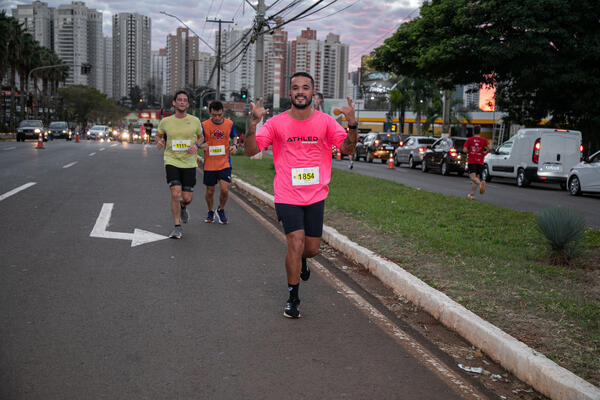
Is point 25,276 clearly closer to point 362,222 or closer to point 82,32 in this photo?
point 362,222

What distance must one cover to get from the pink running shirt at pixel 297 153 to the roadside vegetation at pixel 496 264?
5.45 feet

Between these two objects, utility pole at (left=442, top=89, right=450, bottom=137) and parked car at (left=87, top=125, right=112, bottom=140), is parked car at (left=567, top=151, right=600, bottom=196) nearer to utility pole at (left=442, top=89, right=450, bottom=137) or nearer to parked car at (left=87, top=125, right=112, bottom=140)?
utility pole at (left=442, top=89, right=450, bottom=137)

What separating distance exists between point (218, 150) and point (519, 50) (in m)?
17.5

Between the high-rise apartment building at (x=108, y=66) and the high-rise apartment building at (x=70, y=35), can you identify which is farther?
the high-rise apartment building at (x=108, y=66)

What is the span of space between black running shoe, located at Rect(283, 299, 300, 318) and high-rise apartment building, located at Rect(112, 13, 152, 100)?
152 m

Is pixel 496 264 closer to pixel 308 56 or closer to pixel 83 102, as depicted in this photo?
pixel 83 102

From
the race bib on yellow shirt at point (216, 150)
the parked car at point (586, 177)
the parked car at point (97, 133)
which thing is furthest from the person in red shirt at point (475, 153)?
the parked car at point (97, 133)

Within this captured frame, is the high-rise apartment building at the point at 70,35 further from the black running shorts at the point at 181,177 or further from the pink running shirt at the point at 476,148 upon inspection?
the black running shorts at the point at 181,177

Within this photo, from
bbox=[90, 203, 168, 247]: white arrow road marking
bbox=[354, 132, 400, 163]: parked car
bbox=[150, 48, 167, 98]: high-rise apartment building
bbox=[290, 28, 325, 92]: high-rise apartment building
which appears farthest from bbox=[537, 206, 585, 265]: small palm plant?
bbox=[150, 48, 167, 98]: high-rise apartment building

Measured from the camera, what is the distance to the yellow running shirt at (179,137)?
8.45 metres

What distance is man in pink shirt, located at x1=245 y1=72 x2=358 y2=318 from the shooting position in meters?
5.07

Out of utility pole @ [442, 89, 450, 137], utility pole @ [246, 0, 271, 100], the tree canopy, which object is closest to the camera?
the tree canopy

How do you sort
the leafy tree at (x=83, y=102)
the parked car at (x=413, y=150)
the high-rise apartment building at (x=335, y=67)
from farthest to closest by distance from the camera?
the high-rise apartment building at (x=335, y=67)
the leafy tree at (x=83, y=102)
the parked car at (x=413, y=150)

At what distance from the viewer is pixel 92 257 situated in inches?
274
